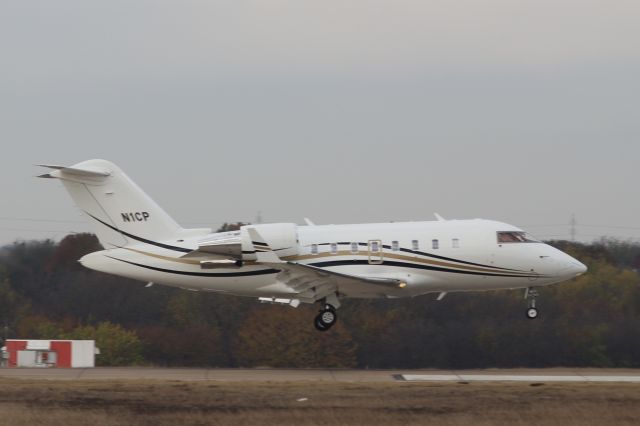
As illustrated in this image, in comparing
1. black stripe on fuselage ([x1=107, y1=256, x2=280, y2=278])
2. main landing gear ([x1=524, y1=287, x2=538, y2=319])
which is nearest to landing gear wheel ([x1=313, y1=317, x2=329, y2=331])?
black stripe on fuselage ([x1=107, y1=256, x2=280, y2=278])

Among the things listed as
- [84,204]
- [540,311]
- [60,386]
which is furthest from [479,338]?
[60,386]

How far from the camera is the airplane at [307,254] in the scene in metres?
38.9

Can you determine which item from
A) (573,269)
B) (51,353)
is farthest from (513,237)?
(51,353)

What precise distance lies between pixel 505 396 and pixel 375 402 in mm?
3502

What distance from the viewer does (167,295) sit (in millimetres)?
57438

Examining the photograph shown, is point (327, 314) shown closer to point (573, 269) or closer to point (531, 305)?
point (531, 305)

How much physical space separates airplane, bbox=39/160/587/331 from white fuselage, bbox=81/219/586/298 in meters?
0.03

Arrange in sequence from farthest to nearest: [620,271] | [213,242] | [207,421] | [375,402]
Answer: [620,271] < [213,242] < [375,402] < [207,421]

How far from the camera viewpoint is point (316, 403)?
96.7 feet

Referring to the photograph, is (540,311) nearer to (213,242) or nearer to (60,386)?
(213,242)

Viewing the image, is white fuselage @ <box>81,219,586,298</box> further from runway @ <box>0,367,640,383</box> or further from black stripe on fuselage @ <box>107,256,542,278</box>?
runway @ <box>0,367,640,383</box>

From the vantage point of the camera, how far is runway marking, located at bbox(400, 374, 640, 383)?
116ft

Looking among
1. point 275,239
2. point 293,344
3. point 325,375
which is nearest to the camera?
point 325,375

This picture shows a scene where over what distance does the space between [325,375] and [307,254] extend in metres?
4.02
